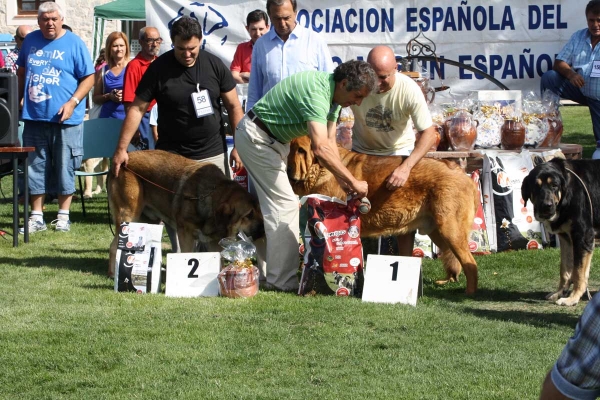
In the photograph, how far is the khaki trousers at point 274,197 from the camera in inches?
239

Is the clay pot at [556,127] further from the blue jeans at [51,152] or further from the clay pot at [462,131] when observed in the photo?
the blue jeans at [51,152]

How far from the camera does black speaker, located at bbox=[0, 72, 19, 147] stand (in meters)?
8.07

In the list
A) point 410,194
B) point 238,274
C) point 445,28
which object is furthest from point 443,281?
point 445,28

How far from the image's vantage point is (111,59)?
10273mm

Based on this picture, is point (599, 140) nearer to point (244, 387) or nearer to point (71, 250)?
point (71, 250)

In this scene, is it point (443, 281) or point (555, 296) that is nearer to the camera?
point (555, 296)

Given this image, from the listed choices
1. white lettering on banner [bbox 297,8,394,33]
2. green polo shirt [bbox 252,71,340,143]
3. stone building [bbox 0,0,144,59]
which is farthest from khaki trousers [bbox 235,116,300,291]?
stone building [bbox 0,0,144,59]

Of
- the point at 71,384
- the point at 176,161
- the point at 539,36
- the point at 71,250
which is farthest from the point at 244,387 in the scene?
the point at 539,36

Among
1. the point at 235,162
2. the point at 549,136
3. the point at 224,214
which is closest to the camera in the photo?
the point at 224,214

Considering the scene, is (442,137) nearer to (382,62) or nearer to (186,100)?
(382,62)

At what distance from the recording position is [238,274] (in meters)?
6.02

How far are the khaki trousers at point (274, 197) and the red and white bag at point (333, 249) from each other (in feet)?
0.60

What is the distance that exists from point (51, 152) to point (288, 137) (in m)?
3.85

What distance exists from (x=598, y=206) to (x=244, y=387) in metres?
3.02
